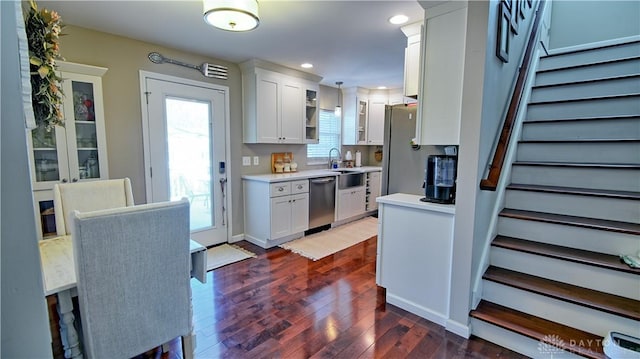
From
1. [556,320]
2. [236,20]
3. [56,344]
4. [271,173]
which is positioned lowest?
[56,344]

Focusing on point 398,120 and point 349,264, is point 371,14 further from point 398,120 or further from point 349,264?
point 349,264

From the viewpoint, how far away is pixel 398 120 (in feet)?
10.8

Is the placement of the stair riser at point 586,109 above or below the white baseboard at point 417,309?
above

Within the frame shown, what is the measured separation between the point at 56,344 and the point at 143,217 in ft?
5.01

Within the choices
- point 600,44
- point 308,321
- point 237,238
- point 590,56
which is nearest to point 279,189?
point 237,238

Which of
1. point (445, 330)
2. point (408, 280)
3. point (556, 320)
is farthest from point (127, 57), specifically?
point (556, 320)

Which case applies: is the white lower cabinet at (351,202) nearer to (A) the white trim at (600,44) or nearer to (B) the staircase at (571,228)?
(B) the staircase at (571,228)

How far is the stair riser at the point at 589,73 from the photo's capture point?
9.87ft

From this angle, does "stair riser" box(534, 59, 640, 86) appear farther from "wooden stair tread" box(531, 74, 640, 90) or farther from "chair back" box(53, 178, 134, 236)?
"chair back" box(53, 178, 134, 236)

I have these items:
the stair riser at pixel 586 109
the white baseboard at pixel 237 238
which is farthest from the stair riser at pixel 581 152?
the white baseboard at pixel 237 238

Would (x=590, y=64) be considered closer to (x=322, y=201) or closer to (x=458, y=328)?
(x=458, y=328)

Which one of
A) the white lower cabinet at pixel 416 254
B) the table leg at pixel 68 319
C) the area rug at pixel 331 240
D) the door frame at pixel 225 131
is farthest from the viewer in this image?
the area rug at pixel 331 240

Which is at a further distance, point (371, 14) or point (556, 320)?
point (371, 14)

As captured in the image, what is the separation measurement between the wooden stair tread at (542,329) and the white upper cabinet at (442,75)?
124 centimetres
